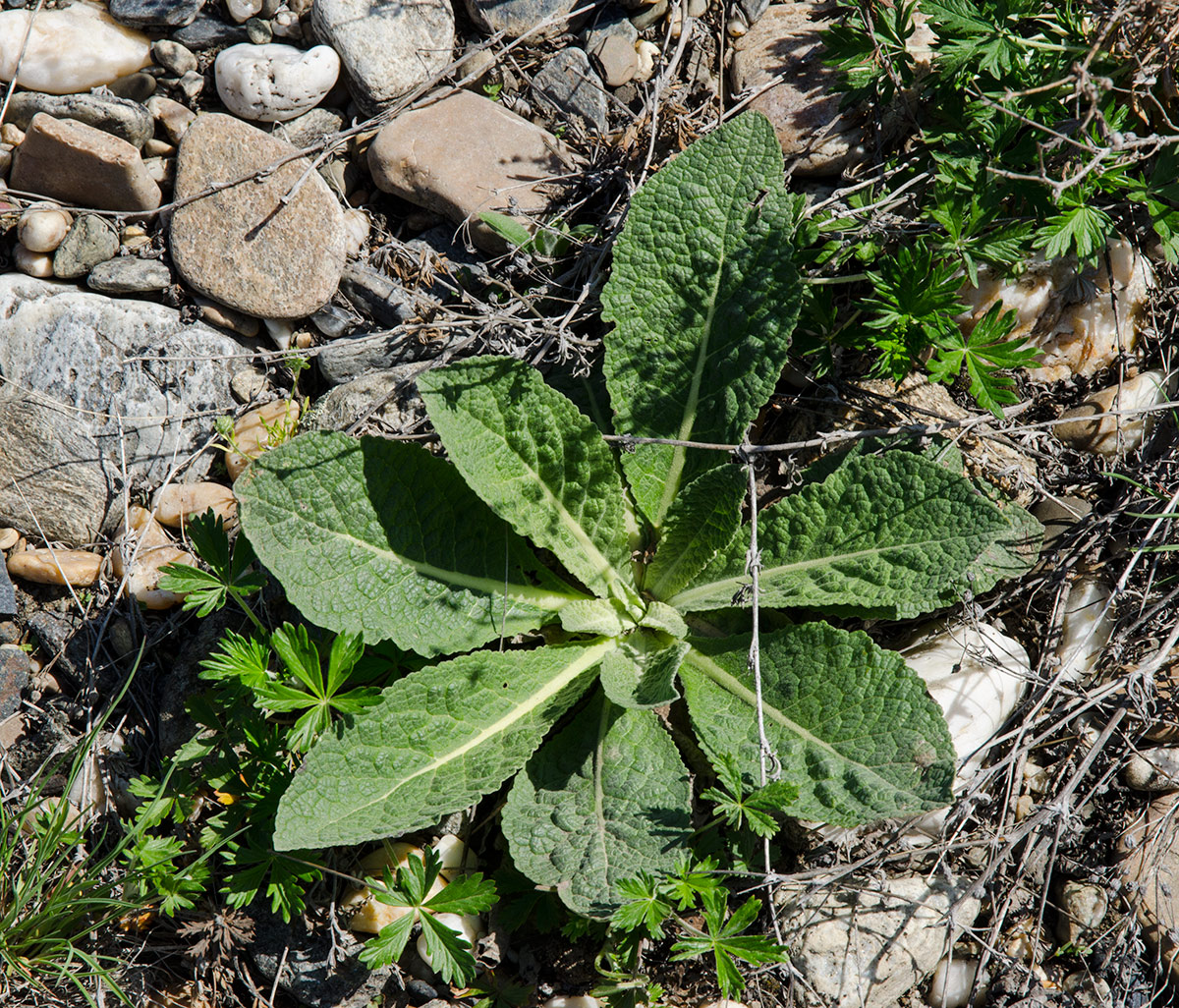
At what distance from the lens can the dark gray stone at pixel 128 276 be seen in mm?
3115

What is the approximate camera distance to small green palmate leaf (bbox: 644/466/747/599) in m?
2.60

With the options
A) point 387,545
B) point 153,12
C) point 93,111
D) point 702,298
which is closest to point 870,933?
point 387,545

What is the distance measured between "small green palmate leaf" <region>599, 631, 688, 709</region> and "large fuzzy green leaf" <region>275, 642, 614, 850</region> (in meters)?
0.11

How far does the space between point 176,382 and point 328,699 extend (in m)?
1.36

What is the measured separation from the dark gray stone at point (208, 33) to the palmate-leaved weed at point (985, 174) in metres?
2.05

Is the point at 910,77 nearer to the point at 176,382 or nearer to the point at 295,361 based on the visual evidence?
the point at 295,361

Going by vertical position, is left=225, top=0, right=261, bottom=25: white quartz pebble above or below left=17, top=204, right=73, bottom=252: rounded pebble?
above

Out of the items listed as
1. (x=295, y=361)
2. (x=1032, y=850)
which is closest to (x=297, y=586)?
(x=295, y=361)

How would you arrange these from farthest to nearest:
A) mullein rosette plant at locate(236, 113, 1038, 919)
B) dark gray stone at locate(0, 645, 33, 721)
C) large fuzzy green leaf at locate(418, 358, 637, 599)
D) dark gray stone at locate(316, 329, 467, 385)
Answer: dark gray stone at locate(316, 329, 467, 385) < dark gray stone at locate(0, 645, 33, 721) < large fuzzy green leaf at locate(418, 358, 637, 599) < mullein rosette plant at locate(236, 113, 1038, 919)

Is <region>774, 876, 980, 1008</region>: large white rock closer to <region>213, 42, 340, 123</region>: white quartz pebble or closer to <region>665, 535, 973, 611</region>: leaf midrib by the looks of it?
<region>665, 535, 973, 611</region>: leaf midrib

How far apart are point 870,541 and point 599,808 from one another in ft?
3.49

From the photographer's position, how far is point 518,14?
3.22m

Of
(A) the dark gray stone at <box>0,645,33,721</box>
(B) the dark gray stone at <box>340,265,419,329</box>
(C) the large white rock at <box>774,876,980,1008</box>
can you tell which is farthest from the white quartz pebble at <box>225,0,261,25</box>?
(C) the large white rock at <box>774,876,980,1008</box>

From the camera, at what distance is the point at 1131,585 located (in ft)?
9.27
